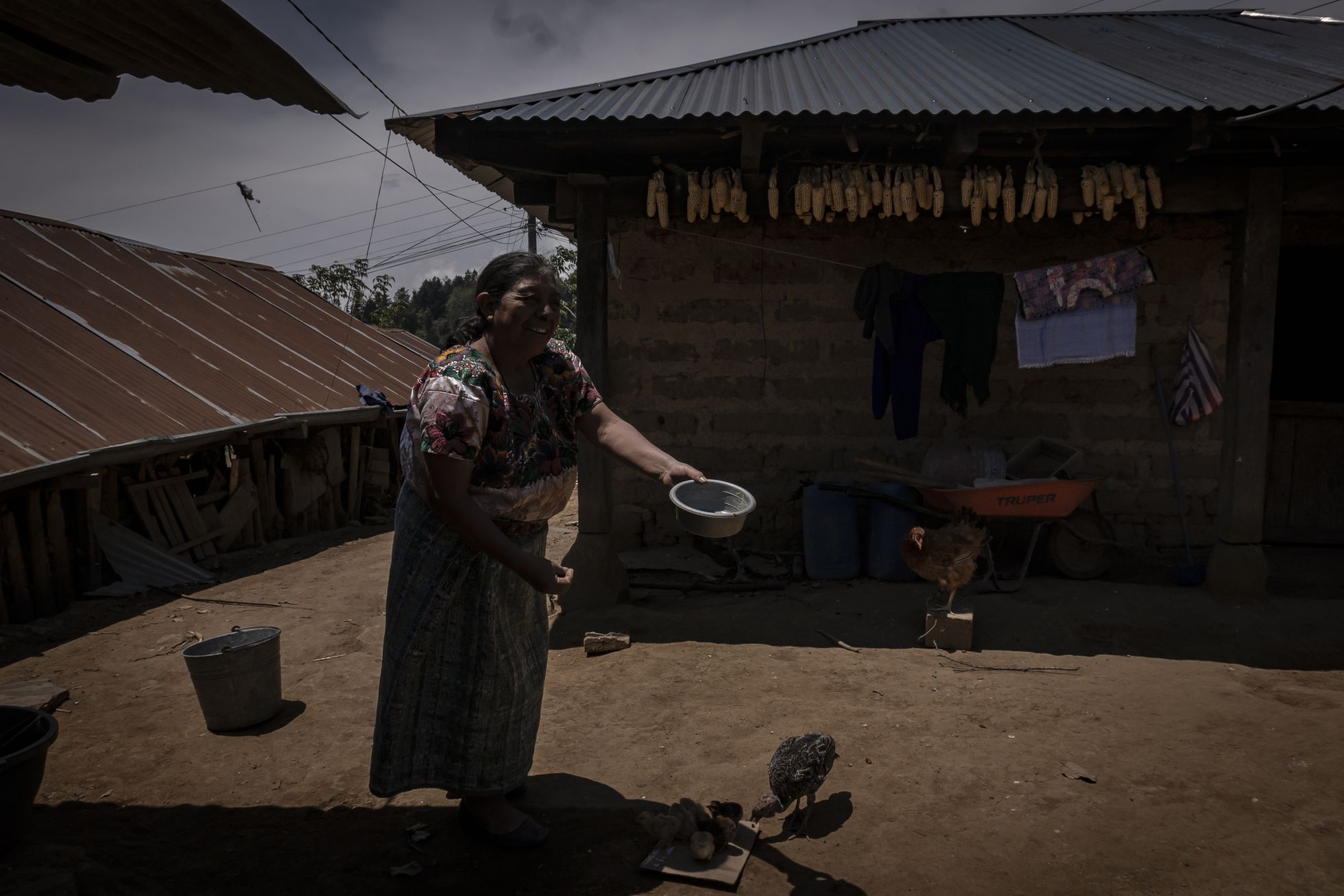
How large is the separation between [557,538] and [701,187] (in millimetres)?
4009

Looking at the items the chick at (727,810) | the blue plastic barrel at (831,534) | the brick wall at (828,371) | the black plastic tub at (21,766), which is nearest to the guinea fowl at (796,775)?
the chick at (727,810)

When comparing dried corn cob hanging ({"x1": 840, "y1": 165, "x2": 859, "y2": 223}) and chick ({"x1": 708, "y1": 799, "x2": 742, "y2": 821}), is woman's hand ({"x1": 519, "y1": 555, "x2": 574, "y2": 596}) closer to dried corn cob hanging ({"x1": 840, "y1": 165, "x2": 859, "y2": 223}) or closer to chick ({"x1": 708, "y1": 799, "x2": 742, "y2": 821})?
chick ({"x1": 708, "y1": 799, "x2": 742, "y2": 821})

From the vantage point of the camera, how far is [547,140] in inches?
220

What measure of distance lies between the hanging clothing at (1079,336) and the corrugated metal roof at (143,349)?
272 inches

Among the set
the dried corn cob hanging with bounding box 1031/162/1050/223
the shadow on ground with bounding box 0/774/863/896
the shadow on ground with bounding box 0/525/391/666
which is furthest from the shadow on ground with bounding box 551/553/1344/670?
the shadow on ground with bounding box 0/525/391/666

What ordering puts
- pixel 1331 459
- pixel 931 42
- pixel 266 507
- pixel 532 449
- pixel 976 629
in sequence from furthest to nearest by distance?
pixel 266 507 → pixel 931 42 → pixel 1331 459 → pixel 976 629 → pixel 532 449

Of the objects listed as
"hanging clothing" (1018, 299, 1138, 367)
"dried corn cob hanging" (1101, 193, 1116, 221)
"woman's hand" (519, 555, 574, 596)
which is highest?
"dried corn cob hanging" (1101, 193, 1116, 221)

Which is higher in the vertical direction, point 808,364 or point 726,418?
point 808,364

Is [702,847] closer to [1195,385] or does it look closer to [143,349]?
[1195,385]

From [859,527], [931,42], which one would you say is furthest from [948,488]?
[931,42]

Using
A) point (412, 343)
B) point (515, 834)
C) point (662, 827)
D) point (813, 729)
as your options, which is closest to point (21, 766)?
point (515, 834)

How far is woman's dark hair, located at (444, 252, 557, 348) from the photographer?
257 cm

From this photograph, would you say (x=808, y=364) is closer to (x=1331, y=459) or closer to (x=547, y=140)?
(x=547, y=140)

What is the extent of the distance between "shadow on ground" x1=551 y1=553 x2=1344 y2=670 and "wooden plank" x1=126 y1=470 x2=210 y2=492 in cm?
447
